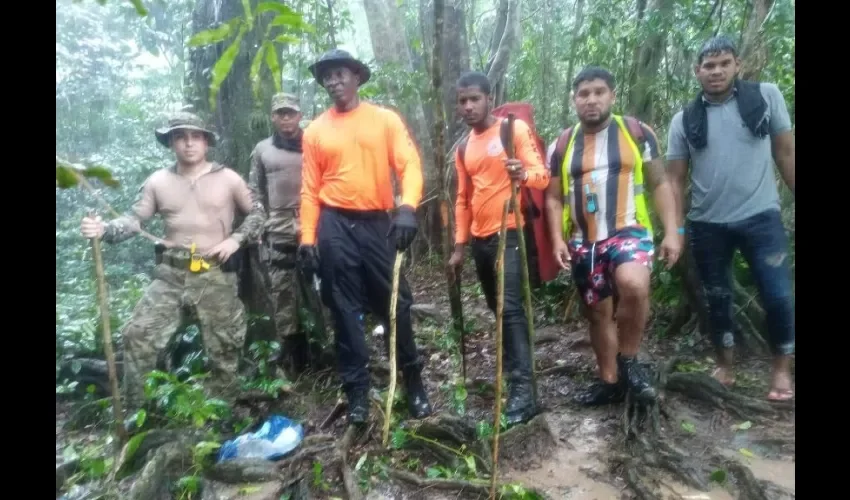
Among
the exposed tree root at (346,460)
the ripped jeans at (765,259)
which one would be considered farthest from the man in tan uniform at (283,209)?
the ripped jeans at (765,259)

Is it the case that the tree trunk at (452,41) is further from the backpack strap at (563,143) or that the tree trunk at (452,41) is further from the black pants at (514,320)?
the black pants at (514,320)

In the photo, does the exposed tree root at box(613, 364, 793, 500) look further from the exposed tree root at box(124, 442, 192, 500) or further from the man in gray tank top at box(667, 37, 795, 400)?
the exposed tree root at box(124, 442, 192, 500)

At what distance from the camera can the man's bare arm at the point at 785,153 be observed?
280 centimetres

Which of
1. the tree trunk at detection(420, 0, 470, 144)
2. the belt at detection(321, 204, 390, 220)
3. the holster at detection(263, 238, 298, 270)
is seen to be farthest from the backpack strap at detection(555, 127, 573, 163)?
the tree trunk at detection(420, 0, 470, 144)

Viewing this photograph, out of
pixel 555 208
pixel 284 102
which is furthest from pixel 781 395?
pixel 284 102

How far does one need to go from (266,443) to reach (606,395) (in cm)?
219

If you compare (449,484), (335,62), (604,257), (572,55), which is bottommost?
(449,484)

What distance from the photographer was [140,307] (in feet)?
12.8

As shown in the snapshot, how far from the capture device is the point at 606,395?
147 inches

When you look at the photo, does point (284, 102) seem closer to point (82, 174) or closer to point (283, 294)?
point (283, 294)

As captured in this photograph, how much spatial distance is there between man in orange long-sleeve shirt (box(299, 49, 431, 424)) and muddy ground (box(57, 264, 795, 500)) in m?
0.56
